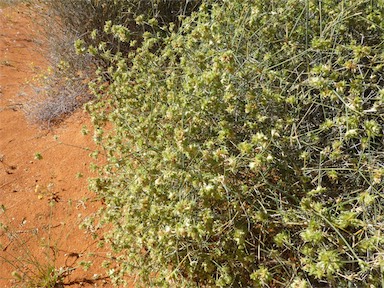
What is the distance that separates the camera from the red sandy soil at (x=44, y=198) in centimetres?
247

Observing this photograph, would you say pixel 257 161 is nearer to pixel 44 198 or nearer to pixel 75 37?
pixel 44 198

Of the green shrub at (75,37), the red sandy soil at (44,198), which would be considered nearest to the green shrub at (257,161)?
the red sandy soil at (44,198)

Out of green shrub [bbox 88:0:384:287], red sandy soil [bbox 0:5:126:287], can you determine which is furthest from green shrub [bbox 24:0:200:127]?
green shrub [bbox 88:0:384:287]

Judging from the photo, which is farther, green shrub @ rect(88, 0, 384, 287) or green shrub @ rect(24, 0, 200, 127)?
green shrub @ rect(24, 0, 200, 127)

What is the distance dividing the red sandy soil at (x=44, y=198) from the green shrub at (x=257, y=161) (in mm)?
518

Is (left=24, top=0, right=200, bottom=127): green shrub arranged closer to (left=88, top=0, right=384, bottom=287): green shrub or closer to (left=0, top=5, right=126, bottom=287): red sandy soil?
(left=0, top=5, right=126, bottom=287): red sandy soil

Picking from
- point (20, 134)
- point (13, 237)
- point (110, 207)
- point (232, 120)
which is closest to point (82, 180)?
point (13, 237)

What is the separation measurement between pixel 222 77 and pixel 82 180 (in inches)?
68.0

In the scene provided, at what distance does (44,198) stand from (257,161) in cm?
199

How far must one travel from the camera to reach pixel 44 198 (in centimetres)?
289

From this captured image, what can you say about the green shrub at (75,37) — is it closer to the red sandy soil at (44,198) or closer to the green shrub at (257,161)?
the red sandy soil at (44,198)

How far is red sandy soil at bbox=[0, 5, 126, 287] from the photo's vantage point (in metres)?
2.47

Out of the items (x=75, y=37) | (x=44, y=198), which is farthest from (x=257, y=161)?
(x=75, y=37)

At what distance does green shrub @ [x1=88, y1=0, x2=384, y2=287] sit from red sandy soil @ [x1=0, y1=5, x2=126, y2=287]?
1.70 ft
